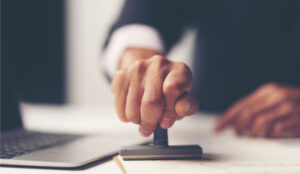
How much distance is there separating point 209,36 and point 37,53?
1.54m

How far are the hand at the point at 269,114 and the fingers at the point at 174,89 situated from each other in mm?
451

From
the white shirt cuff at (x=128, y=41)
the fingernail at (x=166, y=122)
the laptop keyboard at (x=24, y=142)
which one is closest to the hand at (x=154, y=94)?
the fingernail at (x=166, y=122)

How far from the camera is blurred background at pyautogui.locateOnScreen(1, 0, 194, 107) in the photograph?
2309 millimetres

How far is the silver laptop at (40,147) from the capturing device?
0.39m

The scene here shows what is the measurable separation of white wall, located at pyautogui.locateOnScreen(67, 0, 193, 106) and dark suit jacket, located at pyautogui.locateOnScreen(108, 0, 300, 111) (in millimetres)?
1387

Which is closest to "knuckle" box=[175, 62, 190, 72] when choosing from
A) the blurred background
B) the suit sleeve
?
the suit sleeve

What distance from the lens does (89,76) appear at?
2867mm

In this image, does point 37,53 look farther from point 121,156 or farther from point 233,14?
point 121,156

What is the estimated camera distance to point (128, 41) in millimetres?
887

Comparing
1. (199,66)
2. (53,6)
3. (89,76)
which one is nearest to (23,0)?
(53,6)

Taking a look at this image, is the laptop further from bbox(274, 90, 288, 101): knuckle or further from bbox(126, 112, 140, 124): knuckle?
bbox(274, 90, 288, 101): knuckle

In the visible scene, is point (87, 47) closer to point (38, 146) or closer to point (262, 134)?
point (262, 134)

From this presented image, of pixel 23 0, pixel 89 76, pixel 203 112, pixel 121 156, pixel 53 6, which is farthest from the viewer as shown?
pixel 89 76

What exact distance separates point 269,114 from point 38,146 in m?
0.61
